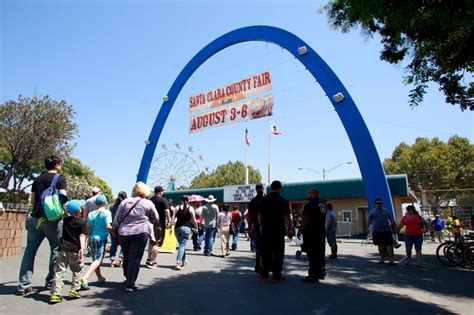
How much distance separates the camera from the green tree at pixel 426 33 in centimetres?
444

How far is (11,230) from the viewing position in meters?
8.95

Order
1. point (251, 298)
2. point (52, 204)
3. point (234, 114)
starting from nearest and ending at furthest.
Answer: point (52, 204)
point (251, 298)
point (234, 114)

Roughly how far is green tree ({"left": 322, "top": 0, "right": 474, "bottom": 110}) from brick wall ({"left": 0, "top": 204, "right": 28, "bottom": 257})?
8.88 m

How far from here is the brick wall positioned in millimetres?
8633

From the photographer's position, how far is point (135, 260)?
5453 millimetres

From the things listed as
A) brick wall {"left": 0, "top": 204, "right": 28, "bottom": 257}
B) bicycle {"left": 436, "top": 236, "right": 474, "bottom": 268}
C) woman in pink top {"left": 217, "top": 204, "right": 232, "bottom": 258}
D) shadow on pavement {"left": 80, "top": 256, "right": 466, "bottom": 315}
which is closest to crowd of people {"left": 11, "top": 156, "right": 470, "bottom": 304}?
shadow on pavement {"left": 80, "top": 256, "right": 466, "bottom": 315}

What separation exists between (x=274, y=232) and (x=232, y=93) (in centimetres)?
1574

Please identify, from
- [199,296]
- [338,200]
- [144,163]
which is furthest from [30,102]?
[199,296]

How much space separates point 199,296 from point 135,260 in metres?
1.13

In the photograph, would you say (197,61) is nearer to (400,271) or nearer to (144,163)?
(144,163)

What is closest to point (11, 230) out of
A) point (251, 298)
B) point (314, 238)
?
point (251, 298)

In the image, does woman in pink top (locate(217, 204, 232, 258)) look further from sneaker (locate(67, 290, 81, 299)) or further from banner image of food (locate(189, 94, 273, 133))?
banner image of food (locate(189, 94, 273, 133))

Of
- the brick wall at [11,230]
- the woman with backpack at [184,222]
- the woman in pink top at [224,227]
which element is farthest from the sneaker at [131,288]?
the woman in pink top at [224,227]

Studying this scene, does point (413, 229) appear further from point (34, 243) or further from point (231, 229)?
point (34, 243)
